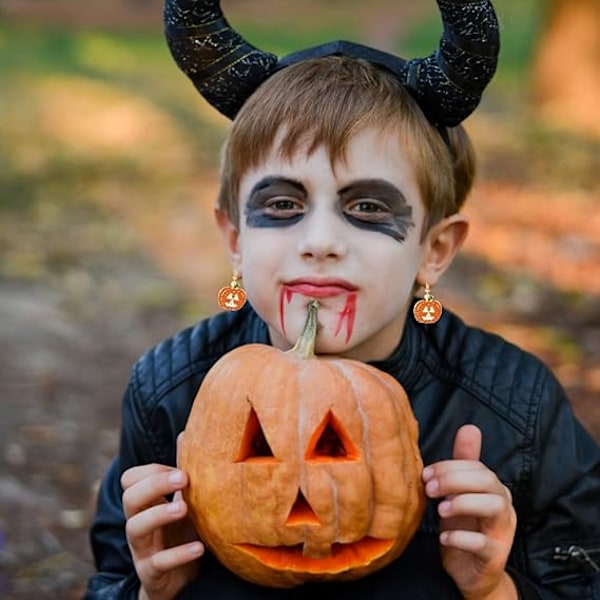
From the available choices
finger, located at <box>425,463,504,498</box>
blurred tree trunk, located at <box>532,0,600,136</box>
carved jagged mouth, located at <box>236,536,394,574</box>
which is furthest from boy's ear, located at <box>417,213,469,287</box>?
blurred tree trunk, located at <box>532,0,600,136</box>

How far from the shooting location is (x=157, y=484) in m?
2.55

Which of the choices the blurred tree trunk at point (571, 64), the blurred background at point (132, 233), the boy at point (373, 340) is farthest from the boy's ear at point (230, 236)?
the blurred tree trunk at point (571, 64)

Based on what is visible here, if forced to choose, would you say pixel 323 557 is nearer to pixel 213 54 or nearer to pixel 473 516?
pixel 473 516

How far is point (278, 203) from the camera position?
2824mm

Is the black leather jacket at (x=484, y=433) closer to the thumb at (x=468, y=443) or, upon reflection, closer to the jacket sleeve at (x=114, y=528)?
the jacket sleeve at (x=114, y=528)

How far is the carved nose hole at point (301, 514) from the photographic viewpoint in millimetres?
2443

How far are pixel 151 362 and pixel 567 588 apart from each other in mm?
1190

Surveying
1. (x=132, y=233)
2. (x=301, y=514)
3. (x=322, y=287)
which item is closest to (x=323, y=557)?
(x=301, y=514)

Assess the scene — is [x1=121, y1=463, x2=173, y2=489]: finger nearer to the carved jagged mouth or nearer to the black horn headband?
the carved jagged mouth

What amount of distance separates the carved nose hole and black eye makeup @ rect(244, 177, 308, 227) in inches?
25.7

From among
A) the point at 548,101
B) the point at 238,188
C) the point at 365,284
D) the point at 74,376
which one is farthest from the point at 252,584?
the point at 548,101

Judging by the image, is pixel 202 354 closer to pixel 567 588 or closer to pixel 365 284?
pixel 365 284

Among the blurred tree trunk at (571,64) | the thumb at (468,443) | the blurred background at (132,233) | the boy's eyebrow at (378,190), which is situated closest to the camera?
the thumb at (468,443)

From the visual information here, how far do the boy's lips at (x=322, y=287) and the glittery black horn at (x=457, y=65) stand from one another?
51cm
